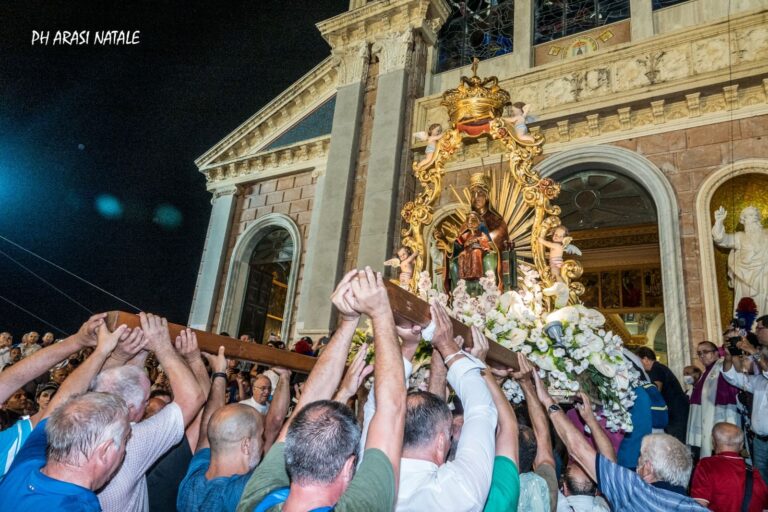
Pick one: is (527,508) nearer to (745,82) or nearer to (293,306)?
(745,82)

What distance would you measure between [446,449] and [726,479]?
7.38 feet

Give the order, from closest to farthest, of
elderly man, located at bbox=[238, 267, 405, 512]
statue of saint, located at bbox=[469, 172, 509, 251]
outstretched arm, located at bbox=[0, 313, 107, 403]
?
elderly man, located at bbox=[238, 267, 405, 512] → outstretched arm, located at bbox=[0, 313, 107, 403] → statue of saint, located at bbox=[469, 172, 509, 251]

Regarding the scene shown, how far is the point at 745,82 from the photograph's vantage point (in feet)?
22.0

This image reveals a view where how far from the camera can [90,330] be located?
2045mm

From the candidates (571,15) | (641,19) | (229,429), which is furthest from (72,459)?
(571,15)

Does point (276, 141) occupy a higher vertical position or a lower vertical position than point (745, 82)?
higher

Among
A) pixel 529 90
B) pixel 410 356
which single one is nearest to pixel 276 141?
pixel 529 90

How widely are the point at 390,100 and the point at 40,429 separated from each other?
337 inches

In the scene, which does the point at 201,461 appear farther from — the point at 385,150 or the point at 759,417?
the point at 385,150

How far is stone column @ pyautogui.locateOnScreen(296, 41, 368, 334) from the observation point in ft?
27.9

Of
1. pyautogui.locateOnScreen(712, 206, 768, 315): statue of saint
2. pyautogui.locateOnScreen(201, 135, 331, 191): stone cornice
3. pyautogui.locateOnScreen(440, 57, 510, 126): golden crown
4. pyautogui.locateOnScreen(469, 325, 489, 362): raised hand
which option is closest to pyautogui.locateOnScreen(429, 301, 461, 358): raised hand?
pyautogui.locateOnScreen(469, 325, 489, 362): raised hand

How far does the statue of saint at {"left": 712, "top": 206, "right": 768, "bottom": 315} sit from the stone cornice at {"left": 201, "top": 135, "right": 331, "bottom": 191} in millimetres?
7163

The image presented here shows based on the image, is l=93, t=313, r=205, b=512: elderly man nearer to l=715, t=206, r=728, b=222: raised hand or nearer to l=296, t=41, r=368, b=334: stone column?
l=296, t=41, r=368, b=334: stone column

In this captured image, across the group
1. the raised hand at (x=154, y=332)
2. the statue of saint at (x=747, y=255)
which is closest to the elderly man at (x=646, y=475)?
the raised hand at (x=154, y=332)
